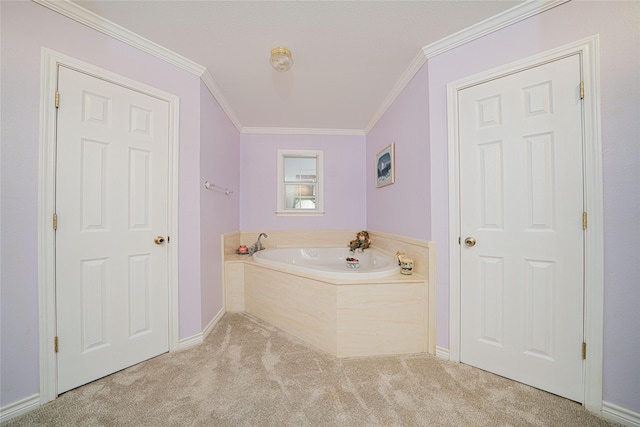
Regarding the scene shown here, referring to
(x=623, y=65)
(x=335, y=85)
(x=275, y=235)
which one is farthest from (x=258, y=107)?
(x=623, y=65)

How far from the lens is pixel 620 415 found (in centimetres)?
110

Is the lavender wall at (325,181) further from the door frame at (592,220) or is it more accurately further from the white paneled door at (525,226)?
the door frame at (592,220)

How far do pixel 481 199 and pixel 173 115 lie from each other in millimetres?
2301

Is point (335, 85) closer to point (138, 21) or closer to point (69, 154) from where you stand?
point (138, 21)

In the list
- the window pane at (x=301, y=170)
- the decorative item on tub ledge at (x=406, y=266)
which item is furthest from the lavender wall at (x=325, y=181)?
the decorative item on tub ledge at (x=406, y=266)

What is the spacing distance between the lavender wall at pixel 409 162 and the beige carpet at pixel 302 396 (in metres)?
0.96

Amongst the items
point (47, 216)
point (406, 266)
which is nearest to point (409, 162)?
point (406, 266)

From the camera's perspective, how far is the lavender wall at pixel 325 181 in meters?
3.26

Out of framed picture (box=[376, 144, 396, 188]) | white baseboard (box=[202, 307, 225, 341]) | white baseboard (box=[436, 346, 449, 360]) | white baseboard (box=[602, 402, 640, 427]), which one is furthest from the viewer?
framed picture (box=[376, 144, 396, 188])

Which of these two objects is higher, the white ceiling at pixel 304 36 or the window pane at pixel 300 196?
the white ceiling at pixel 304 36

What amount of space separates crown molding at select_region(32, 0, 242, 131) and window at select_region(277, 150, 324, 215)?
1.39 m

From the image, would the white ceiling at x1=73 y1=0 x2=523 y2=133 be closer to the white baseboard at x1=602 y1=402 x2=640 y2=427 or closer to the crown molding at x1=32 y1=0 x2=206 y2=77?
the crown molding at x1=32 y1=0 x2=206 y2=77

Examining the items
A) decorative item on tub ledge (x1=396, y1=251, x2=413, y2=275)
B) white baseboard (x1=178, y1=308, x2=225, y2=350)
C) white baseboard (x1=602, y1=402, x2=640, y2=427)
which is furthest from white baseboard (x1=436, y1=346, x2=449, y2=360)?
white baseboard (x1=178, y1=308, x2=225, y2=350)

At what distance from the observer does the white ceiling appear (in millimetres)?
1334
